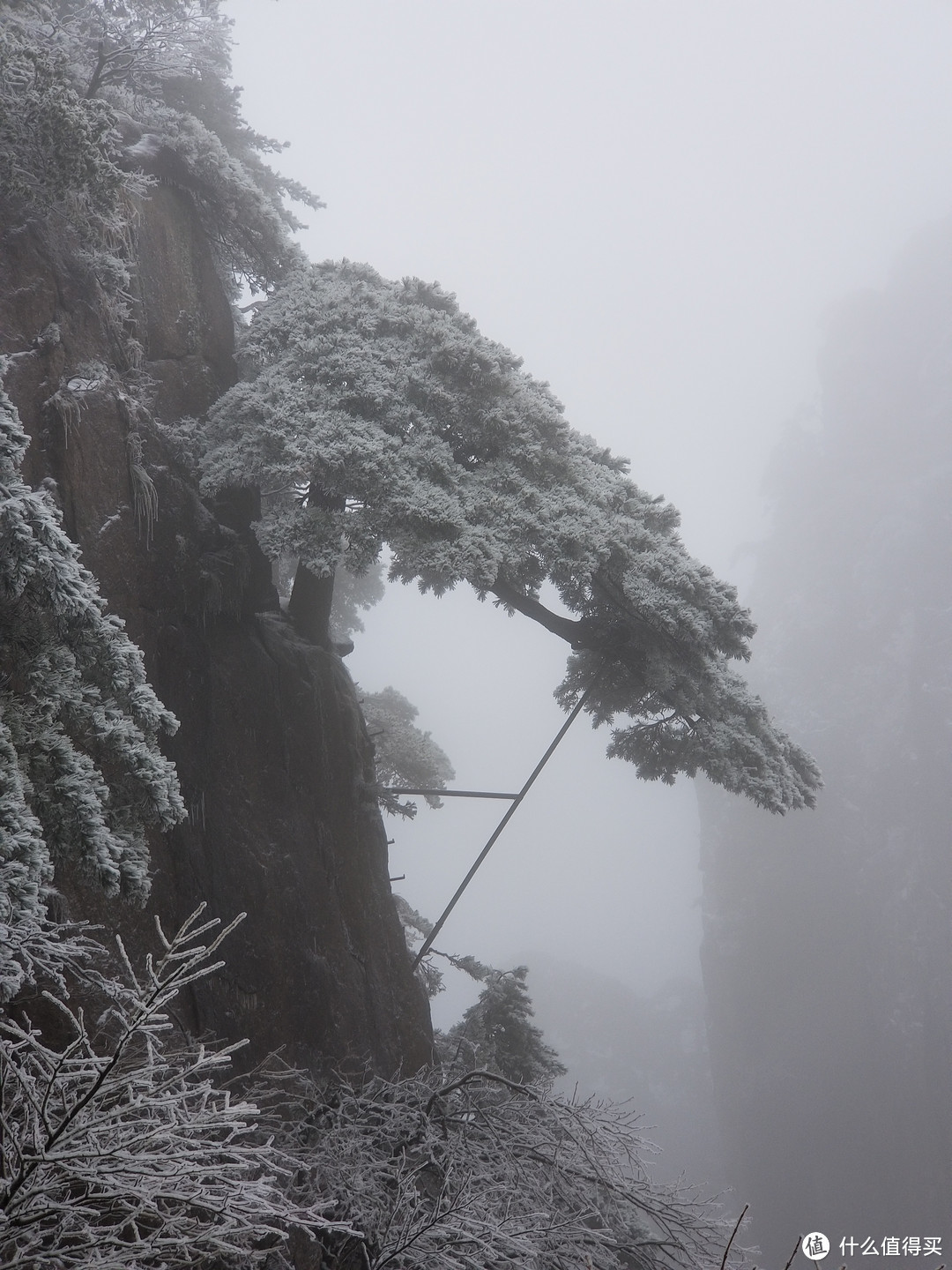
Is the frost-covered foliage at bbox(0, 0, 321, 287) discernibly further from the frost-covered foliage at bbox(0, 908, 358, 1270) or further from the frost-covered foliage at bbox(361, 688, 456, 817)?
the frost-covered foliage at bbox(361, 688, 456, 817)

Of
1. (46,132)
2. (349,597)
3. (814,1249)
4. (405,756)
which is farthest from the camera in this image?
(349,597)

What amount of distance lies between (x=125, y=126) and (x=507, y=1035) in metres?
11.1

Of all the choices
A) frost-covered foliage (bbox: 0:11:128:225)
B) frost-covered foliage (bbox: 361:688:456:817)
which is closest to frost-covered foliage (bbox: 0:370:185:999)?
frost-covered foliage (bbox: 0:11:128:225)

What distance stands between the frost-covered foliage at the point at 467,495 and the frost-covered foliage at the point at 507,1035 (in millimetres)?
3984

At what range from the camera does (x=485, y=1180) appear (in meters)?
4.72

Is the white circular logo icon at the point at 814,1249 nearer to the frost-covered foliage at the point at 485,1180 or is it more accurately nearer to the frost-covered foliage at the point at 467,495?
the frost-covered foliage at the point at 485,1180

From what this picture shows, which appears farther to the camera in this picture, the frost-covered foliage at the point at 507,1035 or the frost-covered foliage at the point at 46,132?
the frost-covered foliage at the point at 507,1035

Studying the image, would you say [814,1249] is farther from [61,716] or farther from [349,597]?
[349,597]

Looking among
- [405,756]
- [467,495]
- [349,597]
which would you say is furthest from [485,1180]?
[349,597]

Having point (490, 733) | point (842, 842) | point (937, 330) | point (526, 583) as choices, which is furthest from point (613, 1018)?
point (490, 733)

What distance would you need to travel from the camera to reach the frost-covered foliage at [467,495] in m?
5.86

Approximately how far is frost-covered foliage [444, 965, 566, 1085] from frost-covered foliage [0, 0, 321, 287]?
8916 millimetres

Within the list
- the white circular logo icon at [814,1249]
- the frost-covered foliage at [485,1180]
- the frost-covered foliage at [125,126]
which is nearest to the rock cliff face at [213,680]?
the frost-covered foliage at [125,126]

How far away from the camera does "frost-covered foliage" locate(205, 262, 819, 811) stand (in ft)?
19.2
